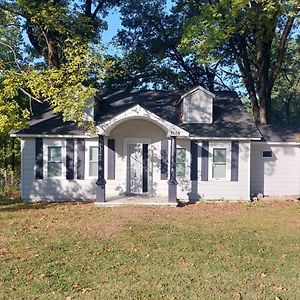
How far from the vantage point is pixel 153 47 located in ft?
84.2

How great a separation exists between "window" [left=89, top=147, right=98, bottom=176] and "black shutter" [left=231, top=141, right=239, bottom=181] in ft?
18.8

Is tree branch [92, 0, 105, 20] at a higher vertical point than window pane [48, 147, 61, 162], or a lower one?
higher

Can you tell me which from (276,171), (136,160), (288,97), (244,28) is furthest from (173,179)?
(288,97)

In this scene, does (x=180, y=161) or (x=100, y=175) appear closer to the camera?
(x=100, y=175)

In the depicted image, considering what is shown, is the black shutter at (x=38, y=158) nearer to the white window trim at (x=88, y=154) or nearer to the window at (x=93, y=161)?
the white window trim at (x=88, y=154)

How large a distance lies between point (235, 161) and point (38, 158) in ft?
27.0

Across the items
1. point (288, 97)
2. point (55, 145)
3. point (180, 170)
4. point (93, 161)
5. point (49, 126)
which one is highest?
point (288, 97)

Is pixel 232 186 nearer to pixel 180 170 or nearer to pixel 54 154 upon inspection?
pixel 180 170

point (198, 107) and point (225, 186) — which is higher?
point (198, 107)

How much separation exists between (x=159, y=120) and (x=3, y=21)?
771 cm

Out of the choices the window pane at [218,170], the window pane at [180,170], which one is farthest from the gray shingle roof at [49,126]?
the window pane at [218,170]

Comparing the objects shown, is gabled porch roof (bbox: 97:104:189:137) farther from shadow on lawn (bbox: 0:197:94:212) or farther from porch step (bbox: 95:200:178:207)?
shadow on lawn (bbox: 0:197:94:212)

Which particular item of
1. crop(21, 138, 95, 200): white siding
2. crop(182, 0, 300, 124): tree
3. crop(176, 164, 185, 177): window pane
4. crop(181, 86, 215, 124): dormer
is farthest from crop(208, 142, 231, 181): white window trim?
crop(182, 0, 300, 124): tree

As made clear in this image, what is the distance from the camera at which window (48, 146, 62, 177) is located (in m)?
16.2
